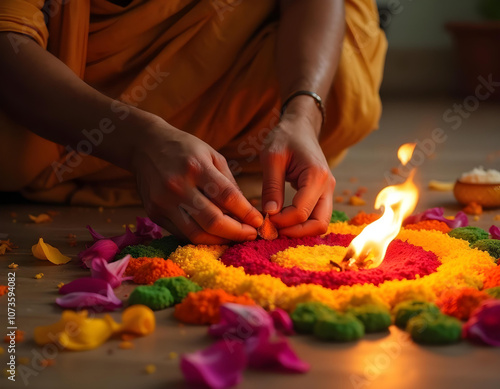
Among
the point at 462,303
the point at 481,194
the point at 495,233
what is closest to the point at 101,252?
the point at 462,303

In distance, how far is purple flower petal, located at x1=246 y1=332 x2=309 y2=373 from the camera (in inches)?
36.7

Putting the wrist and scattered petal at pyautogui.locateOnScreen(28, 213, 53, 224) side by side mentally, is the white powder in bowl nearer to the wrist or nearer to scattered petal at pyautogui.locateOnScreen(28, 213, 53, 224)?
the wrist

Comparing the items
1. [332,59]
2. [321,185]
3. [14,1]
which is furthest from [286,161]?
[14,1]

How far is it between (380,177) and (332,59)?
738mm

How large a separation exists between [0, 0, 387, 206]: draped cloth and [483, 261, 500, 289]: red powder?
0.84 meters

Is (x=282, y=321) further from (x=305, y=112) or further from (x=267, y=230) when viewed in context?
(x=305, y=112)

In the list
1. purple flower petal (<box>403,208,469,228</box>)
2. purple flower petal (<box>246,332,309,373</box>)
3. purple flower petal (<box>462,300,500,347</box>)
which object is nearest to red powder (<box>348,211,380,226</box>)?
purple flower petal (<box>403,208,469,228</box>)

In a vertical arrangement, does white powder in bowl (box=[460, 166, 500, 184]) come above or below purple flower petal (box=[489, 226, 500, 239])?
below

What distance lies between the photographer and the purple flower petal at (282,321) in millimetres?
1056

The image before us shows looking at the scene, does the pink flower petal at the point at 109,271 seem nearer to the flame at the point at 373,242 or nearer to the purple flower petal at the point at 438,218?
the flame at the point at 373,242

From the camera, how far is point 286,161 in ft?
4.67

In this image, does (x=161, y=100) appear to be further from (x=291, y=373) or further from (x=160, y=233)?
(x=291, y=373)

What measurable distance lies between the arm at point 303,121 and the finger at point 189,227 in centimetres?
13

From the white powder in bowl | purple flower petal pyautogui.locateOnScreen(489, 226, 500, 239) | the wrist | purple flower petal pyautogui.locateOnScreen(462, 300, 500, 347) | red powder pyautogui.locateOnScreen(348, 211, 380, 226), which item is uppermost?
the wrist
